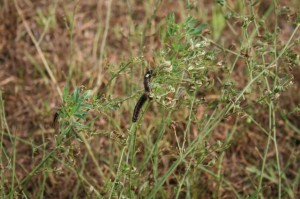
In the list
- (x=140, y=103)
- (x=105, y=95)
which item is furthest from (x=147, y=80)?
(x=105, y=95)

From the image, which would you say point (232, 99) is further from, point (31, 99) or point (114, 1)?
point (114, 1)

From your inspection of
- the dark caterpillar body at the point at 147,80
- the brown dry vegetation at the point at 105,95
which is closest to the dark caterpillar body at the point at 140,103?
the dark caterpillar body at the point at 147,80

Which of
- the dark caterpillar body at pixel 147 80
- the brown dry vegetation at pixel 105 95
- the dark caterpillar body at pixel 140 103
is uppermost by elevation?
the dark caterpillar body at pixel 147 80

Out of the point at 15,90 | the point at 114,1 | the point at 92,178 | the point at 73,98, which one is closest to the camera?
the point at 73,98

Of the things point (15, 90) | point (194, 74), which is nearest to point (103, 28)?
point (15, 90)

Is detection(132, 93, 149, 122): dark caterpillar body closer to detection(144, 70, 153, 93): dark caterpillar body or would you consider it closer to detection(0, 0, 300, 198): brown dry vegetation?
detection(144, 70, 153, 93): dark caterpillar body

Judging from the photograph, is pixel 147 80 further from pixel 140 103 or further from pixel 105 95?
pixel 105 95

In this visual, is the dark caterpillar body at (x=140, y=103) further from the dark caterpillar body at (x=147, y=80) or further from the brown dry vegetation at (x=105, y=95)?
the brown dry vegetation at (x=105, y=95)

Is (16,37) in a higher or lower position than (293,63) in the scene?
lower
